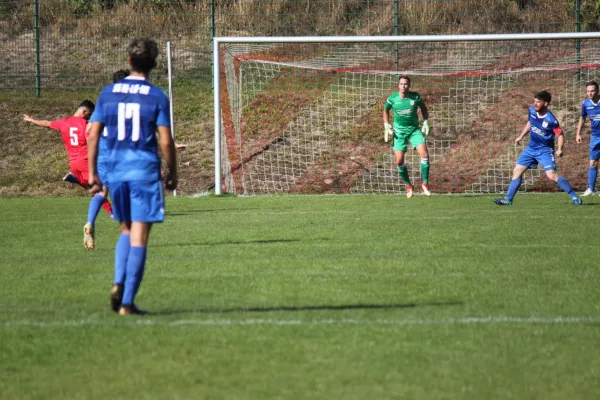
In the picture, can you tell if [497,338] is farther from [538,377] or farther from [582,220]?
[582,220]

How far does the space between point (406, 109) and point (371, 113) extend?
524 cm

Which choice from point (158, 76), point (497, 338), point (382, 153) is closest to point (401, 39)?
point (382, 153)

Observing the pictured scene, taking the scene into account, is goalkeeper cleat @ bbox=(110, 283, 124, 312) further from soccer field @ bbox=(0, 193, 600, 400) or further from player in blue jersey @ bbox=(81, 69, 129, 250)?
player in blue jersey @ bbox=(81, 69, 129, 250)

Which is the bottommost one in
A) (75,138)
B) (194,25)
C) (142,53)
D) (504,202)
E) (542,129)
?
(504,202)

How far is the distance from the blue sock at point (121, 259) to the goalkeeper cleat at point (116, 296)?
3 cm

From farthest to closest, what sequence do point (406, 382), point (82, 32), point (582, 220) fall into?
point (82, 32), point (582, 220), point (406, 382)

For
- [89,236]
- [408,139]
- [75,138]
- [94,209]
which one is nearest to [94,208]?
[94,209]

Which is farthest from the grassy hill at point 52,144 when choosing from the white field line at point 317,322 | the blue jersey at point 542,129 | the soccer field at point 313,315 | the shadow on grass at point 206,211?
the white field line at point 317,322

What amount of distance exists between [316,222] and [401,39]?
6.99 meters

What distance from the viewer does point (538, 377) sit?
482cm

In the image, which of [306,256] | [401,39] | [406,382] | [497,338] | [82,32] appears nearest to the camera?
[406,382]

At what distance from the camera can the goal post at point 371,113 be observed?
72.0 ft

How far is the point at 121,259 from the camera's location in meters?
6.62

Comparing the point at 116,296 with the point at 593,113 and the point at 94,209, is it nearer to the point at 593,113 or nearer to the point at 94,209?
the point at 94,209
